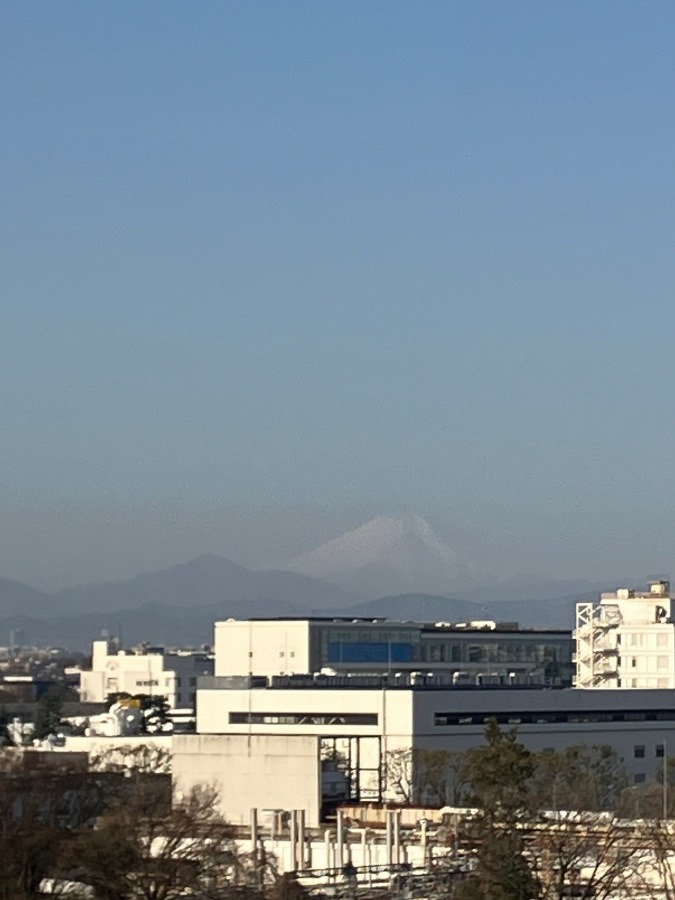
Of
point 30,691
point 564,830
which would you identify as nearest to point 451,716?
point 564,830

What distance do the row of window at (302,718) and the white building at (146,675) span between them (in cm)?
6252

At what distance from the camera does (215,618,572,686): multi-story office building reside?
126312 millimetres

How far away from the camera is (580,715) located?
94.4 m

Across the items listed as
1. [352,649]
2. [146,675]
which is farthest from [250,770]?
[146,675]

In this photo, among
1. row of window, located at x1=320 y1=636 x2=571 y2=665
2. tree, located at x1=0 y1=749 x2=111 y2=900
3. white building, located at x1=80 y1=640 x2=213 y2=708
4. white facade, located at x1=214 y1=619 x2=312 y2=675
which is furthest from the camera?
white building, located at x1=80 y1=640 x2=213 y2=708

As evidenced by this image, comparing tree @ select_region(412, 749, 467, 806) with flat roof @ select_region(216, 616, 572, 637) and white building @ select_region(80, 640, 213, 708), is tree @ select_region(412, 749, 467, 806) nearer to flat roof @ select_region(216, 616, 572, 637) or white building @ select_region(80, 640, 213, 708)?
flat roof @ select_region(216, 616, 572, 637)

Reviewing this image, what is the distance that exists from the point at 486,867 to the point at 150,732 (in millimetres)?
65054

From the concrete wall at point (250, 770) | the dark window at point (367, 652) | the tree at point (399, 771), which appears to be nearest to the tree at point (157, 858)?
the concrete wall at point (250, 770)

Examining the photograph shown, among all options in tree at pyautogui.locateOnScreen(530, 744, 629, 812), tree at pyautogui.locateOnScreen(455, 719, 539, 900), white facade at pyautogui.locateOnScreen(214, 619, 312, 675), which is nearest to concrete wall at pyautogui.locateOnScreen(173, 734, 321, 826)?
tree at pyautogui.locateOnScreen(530, 744, 629, 812)

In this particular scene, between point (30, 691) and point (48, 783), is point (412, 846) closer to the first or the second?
point (48, 783)

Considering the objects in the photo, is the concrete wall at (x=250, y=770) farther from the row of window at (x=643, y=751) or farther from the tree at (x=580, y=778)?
the row of window at (x=643, y=751)

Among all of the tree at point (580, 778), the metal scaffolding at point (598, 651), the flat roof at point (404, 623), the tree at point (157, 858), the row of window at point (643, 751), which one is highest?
the flat roof at point (404, 623)

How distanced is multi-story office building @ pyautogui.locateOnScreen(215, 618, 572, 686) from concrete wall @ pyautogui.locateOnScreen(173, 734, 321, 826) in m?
42.3

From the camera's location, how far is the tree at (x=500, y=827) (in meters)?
42.9
